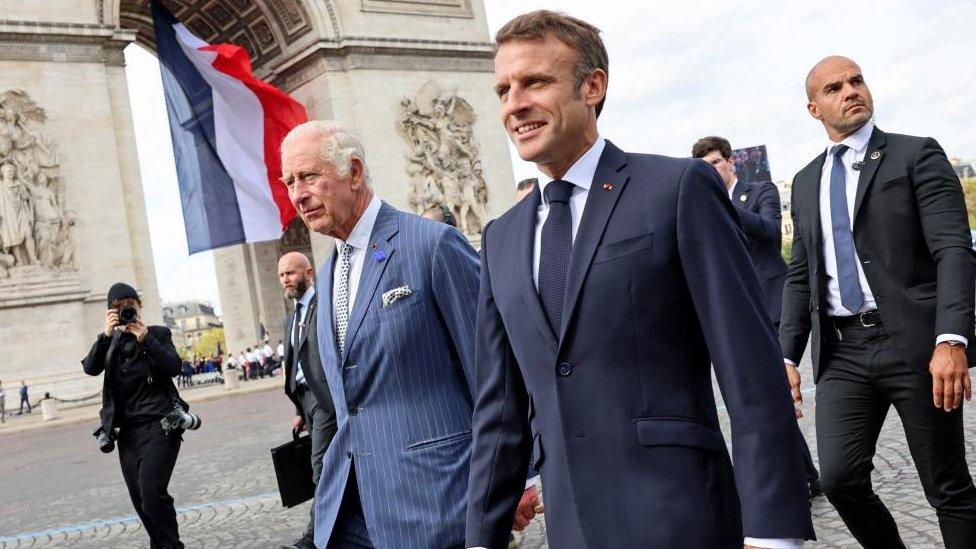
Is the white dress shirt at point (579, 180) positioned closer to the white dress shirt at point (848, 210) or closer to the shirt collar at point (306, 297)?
the white dress shirt at point (848, 210)

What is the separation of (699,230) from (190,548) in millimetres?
5016

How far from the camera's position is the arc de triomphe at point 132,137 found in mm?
18844

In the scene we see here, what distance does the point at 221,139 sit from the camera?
18766mm

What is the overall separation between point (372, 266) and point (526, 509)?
0.94 m

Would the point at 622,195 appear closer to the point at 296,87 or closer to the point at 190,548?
the point at 190,548

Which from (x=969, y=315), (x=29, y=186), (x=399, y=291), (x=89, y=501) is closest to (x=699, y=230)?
(x=399, y=291)

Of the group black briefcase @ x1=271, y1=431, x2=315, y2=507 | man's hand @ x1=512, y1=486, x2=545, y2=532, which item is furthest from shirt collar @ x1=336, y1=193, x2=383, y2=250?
black briefcase @ x1=271, y1=431, x2=315, y2=507

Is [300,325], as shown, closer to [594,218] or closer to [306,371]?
[306,371]

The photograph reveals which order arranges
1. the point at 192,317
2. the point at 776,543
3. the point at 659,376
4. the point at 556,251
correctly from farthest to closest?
the point at 192,317 < the point at 556,251 < the point at 659,376 < the point at 776,543

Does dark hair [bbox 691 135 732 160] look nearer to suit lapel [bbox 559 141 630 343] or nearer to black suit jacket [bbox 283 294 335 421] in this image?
black suit jacket [bbox 283 294 335 421]

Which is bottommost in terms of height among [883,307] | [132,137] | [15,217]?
[883,307]

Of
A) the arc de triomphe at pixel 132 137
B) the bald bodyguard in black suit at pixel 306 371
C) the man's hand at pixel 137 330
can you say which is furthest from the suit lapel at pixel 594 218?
the arc de triomphe at pixel 132 137

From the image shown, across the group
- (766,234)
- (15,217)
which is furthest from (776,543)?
(15,217)

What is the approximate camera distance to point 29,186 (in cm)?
1891
